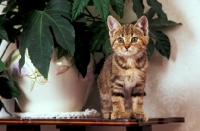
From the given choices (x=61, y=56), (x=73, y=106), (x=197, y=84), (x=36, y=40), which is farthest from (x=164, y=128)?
(x=36, y=40)

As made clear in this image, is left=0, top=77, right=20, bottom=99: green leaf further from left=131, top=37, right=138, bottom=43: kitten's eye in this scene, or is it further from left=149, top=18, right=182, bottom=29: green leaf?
left=149, top=18, right=182, bottom=29: green leaf

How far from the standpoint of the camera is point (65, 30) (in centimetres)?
79

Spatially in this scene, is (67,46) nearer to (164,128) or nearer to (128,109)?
(128,109)

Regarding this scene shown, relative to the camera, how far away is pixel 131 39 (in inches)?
30.3

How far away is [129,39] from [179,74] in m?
0.33

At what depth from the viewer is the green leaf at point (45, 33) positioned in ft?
2.44

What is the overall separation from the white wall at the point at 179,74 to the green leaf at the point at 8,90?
0.46m

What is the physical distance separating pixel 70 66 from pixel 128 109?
0.76 feet

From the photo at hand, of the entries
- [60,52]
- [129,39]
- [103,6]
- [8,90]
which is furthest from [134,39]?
[8,90]

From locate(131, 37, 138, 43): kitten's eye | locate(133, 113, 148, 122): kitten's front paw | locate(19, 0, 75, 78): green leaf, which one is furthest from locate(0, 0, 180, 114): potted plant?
locate(133, 113, 148, 122): kitten's front paw

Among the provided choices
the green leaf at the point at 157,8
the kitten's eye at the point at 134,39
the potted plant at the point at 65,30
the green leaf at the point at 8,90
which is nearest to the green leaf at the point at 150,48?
the potted plant at the point at 65,30

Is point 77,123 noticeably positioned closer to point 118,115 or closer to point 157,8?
point 118,115

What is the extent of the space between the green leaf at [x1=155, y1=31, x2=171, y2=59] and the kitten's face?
8.6 inches

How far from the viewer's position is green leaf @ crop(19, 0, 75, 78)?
0.75 meters
